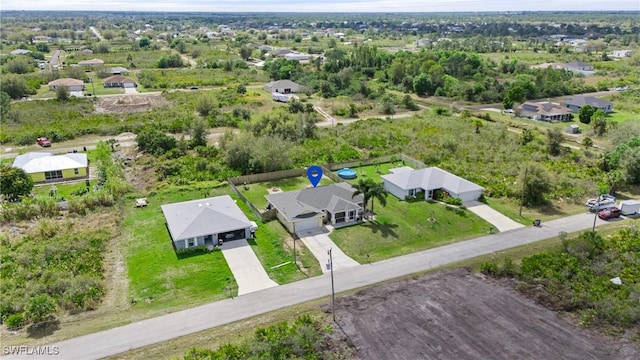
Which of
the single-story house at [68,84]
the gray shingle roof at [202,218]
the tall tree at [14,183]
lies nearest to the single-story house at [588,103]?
the gray shingle roof at [202,218]

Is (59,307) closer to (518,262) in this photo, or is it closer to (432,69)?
(518,262)

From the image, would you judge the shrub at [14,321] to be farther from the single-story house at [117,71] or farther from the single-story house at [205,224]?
the single-story house at [117,71]

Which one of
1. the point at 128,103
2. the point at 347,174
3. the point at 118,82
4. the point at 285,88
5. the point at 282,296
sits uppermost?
the point at 118,82

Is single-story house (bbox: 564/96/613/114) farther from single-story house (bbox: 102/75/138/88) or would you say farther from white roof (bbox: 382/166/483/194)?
single-story house (bbox: 102/75/138/88)

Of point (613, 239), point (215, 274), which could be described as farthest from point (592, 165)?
point (215, 274)

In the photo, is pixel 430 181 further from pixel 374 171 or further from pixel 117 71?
pixel 117 71

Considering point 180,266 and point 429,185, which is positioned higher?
point 429,185

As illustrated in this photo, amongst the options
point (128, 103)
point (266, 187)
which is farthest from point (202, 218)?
point (128, 103)
